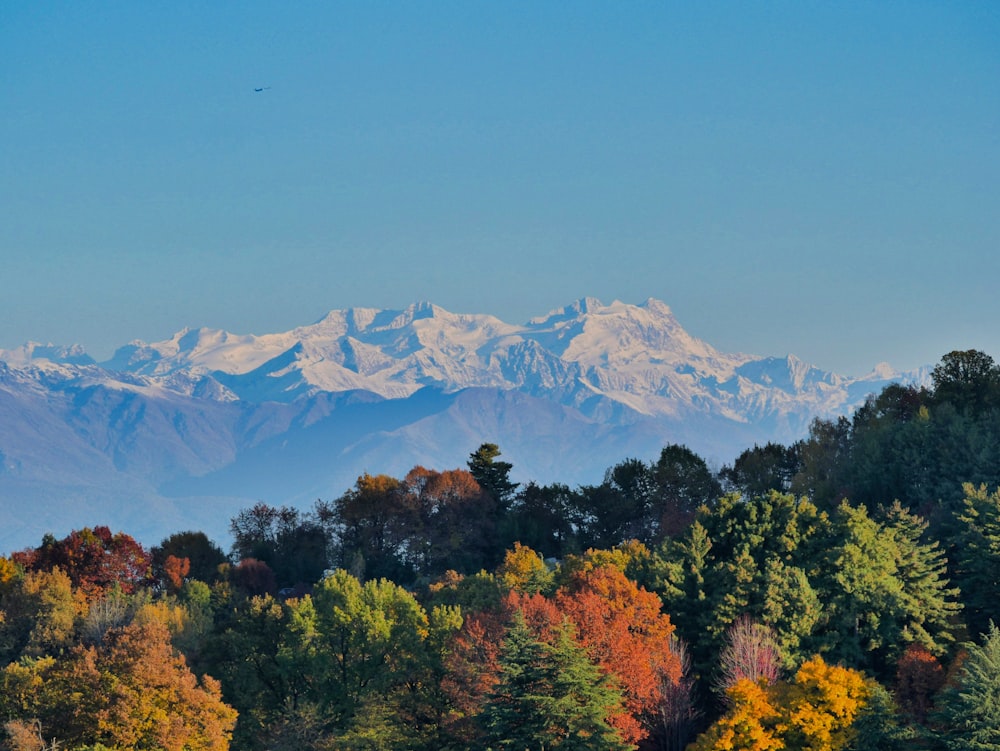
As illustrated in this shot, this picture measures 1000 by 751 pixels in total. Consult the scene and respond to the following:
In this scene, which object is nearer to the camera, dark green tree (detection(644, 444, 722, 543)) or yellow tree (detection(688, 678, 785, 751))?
yellow tree (detection(688, 678, 785, 751))

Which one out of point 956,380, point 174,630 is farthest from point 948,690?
point 956,380

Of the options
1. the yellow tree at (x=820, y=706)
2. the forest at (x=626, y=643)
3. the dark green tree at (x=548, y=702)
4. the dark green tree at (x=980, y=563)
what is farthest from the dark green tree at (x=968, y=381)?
the dark green tree at (x=548, y=702)

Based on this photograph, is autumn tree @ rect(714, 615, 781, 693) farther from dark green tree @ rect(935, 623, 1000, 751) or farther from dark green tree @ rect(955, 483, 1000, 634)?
dark green tree @ rect(955, 483, 1000, 634)

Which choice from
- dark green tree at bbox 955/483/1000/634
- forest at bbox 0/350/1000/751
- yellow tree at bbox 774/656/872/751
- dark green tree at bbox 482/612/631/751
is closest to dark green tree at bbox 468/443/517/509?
forest at bbox 0/350/1000/751

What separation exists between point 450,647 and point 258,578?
48.9 metres

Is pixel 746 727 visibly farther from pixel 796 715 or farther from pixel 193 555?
pixel 193 555

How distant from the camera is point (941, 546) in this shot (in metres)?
72.4

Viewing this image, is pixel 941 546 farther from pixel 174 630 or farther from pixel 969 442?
pixel 174 630

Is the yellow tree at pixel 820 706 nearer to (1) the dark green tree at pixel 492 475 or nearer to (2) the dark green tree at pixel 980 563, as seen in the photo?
(2) the dark green tree at pixel 980 563

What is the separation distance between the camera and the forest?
4847 cm

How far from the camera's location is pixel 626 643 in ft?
184

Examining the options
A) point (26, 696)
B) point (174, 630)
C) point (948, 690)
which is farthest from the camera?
point (174, 630)

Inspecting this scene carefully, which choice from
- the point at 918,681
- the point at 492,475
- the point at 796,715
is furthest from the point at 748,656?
the point at 492,475

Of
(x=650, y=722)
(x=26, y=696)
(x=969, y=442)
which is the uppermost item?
(x=969, y=442)
